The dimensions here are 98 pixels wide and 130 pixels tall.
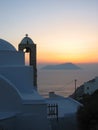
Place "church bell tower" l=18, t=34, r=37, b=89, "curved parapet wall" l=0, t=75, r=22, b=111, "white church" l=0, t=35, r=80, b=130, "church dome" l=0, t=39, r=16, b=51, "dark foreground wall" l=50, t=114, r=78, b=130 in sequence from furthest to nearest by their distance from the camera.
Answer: "church bell tower" l=18, t=34, r=37, b=89 → "dark foreground wall" l=50, t=114, r=78, b=130 → "church dome" l=0, t=39, r=16, b=51 → "curved parapet wall" l=0, t=75, r=22, b=111 → "white church" l=0, t=35, r=80, b=130

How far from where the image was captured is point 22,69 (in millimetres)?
17031

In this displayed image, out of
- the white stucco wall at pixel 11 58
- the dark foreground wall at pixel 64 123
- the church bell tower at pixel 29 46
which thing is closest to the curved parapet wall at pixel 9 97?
the white stucco wall at pixel 11 58

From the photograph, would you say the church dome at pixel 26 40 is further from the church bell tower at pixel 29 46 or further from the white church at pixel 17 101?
the white church at pixel 17 101

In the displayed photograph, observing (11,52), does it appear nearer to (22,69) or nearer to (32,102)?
(22,69)

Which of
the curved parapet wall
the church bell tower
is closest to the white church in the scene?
the curved parapet wall

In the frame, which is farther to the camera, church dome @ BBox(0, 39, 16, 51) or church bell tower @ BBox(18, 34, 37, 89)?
church bell tower @ BBox(18, 34, 37, 89)

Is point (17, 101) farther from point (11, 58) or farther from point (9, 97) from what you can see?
point (11, 58)

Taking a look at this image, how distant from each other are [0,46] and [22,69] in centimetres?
149

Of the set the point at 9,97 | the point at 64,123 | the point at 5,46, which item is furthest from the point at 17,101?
the point at 64,123

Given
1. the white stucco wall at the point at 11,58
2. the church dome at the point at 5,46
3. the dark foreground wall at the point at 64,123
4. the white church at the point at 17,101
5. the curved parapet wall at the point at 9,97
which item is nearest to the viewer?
the white church at the point at 17,101

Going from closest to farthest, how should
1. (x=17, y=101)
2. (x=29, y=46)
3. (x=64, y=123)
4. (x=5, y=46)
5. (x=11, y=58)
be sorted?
(x=17, y=101) → (x=11, y=58) → (x=5, y=46) → (x=64, y=123) → (x=29, y=46)

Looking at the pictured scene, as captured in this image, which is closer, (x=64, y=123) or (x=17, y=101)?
(x=17, y=101)

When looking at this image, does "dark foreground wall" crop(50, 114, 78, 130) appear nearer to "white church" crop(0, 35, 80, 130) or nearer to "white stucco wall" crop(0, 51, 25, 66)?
"white church" crop(0, 35, 80, 130)

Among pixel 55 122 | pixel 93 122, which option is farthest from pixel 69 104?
pixel 93 122
